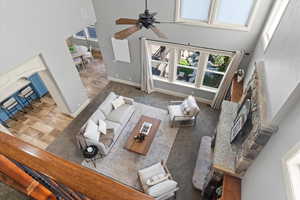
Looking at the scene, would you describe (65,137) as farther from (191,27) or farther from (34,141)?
(191,27)

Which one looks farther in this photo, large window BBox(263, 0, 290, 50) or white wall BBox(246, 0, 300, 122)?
large window BBox(263, 0, 290, 50)

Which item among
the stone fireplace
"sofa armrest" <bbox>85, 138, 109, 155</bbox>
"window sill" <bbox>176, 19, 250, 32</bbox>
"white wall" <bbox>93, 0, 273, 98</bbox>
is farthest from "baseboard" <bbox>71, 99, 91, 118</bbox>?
the stone fireplace

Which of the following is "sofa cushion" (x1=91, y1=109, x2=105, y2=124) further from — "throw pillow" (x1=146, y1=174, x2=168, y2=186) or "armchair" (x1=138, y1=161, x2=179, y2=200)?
"throw pillow" (x1=146, y1=174, x2=168, y2=186)

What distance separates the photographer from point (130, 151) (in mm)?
5184

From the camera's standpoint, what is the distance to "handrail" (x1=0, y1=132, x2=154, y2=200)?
62 centimetres

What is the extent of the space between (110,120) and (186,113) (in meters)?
2.41

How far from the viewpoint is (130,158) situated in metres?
5.07

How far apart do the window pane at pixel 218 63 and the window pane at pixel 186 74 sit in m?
0.59

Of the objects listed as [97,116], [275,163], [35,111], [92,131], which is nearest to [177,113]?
[97,116]

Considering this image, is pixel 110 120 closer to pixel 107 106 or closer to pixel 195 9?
pixel 107 106

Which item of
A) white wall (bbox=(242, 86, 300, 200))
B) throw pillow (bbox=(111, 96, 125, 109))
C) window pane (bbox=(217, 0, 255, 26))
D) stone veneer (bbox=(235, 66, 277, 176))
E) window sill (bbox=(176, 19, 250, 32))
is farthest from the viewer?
throw pillow (bbox=(111, 96, 125, 109))

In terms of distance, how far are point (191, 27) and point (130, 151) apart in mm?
3990

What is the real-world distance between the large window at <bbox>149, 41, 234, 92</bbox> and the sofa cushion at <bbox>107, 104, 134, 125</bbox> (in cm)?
183

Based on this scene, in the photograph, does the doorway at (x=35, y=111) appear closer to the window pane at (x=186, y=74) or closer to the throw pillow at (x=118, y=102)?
the throw pillow at (x=118, y=102)
